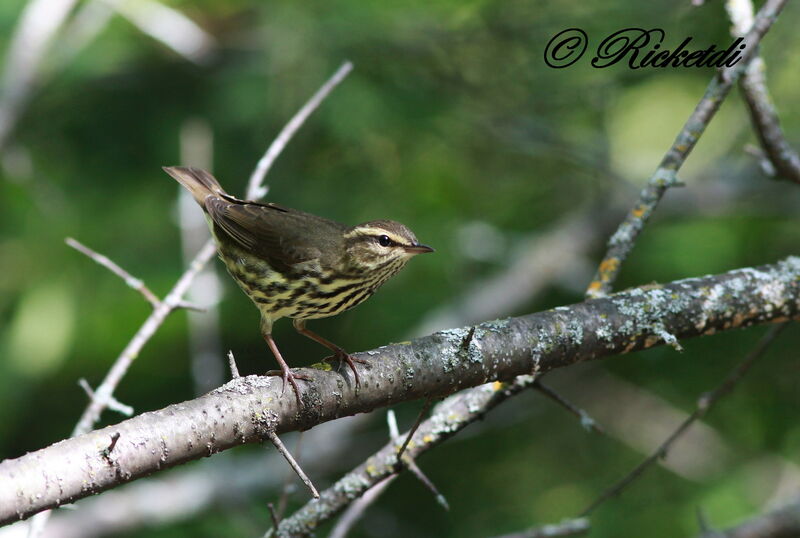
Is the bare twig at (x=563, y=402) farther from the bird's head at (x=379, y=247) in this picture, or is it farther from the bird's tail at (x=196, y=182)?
the bird's tail at (x=196, y=182)

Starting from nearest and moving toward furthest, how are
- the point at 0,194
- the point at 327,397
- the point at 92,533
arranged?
the point at 327,397, the point at 92,533, the point at 0,194

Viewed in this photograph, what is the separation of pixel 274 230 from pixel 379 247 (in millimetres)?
584

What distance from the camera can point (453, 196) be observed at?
7.48 metres

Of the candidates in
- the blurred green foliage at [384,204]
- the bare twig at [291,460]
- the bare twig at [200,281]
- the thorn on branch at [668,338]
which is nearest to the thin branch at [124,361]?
the bare twig at [291,460]

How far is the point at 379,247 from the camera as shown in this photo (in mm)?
4184

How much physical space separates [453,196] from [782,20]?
294cm

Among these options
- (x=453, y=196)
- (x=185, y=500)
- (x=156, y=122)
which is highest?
(x=453, y=196)

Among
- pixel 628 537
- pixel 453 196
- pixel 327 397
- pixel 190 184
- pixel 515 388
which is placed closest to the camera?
pixel 327 397

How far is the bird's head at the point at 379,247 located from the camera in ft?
13.7

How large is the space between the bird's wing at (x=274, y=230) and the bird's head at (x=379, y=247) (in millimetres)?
140

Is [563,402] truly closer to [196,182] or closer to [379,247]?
[379,247]

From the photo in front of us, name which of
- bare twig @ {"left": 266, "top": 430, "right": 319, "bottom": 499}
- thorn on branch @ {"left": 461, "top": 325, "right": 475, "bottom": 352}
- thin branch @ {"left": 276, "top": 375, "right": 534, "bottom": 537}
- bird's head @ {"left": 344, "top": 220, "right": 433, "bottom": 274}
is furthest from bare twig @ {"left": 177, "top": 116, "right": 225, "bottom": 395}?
bare twig @ {"left": 266, "top": 430, "right": 319, "bottom": 499}

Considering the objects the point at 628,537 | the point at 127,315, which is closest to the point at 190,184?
the point at 127,315

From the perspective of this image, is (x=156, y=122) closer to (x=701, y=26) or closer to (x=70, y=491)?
(x=701, y=26)
